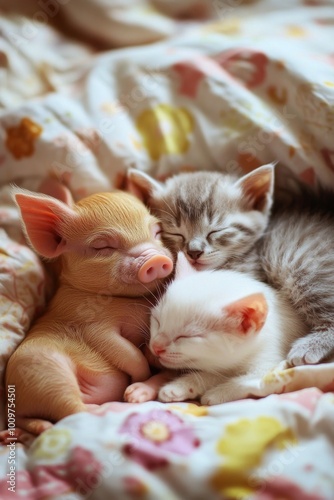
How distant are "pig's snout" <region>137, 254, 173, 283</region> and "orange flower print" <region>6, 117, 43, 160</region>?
66 centimetres

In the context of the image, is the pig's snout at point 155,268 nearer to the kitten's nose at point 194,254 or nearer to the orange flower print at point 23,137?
the kitten's nose at point 194,254

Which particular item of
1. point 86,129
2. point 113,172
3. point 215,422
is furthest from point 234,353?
point 86,129

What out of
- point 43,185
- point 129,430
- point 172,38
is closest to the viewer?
point 129,430

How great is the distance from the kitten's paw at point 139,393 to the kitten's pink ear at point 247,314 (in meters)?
0.30

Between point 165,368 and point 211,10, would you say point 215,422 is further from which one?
point 211,10

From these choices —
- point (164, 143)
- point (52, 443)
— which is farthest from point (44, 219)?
point (52, 443)

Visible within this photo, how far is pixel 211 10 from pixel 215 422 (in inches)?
72.4

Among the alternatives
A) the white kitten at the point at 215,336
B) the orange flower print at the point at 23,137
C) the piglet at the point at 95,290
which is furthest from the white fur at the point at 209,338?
the orange flower print at the point at 23,137

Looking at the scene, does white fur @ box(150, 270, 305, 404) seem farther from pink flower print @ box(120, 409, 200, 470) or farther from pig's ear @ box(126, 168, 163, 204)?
pig's ear @ box(126, 168, 163, 204)

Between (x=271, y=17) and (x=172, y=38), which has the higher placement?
(x=271, y=17)

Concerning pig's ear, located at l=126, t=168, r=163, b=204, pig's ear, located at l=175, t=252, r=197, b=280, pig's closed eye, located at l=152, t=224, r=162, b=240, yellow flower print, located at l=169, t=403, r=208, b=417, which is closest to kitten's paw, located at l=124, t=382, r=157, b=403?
yellow flower print, located at l=169, t=403, r=208, b=417

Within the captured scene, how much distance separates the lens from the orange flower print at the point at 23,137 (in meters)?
1.85

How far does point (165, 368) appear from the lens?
5.31 feet

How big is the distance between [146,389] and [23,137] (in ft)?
3.33
